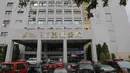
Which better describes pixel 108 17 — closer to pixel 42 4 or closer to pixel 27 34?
pixel 42 4

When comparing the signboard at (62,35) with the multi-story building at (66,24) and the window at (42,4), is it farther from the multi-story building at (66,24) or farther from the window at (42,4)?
the window at (42,4)

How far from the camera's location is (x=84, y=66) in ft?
52.6

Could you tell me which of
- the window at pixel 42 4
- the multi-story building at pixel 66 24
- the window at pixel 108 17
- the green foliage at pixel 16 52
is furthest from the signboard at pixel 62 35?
the window at pixel 108 17

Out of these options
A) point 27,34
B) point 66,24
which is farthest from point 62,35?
point 66,24

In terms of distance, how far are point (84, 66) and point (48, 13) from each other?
30.2 m

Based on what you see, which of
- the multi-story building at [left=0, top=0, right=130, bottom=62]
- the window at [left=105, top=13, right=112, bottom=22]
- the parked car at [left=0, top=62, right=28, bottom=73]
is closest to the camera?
the parked car at [left=0, top=62, right=28, bottom=73]

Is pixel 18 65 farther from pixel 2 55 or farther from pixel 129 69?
pixel 2 55

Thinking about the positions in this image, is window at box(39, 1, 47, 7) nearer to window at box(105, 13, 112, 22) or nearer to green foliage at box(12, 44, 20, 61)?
green foliage at box(12, 44, 20, 61)

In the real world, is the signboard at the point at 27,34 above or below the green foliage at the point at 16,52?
above

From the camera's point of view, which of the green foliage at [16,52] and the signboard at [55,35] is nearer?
the signboard at [55,35]

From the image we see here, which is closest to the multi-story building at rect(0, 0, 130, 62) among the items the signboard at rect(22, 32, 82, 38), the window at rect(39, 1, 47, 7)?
the window at rect(39, 1, 47, 7)

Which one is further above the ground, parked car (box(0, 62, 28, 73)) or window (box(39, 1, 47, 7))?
window (box(39, 1, 47, 7))

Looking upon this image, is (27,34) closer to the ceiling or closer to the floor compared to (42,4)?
closer to the floor

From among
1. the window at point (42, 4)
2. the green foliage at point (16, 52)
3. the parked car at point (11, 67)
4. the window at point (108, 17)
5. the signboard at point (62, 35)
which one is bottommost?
the parked car at point (11, 67)
